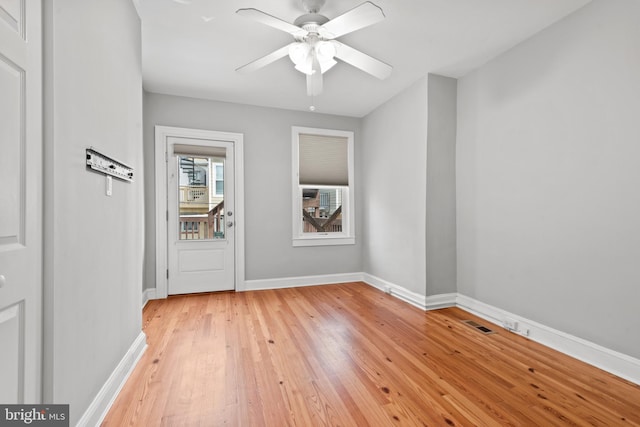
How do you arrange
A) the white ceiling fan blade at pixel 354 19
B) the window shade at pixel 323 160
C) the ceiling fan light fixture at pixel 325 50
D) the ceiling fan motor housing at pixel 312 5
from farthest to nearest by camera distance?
the window shade at pixel 323 160, the ceiling fan light fixture at pixel 325 50, the ceiling fan motor housing at pixel 312 5, the white ceiling fan blade at pixel 354 19

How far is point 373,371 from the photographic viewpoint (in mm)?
2006

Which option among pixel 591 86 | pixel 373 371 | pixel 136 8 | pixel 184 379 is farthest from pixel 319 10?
pixel 184 379

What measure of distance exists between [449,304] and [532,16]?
2803mm

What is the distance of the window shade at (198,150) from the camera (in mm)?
3871

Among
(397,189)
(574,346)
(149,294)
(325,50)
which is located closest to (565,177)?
(574,346)

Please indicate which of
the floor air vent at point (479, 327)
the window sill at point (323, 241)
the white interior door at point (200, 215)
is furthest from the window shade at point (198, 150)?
the floor air vent at point (479, 327)

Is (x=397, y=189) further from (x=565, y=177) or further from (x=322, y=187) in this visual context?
(x=565, y=177)

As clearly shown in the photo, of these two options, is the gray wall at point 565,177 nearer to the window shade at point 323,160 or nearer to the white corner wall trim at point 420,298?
the white corner wall trim at point 420,298

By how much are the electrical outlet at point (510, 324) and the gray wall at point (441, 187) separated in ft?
2.25

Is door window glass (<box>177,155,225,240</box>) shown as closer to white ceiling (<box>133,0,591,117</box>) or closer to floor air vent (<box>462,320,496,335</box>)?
white ceiling (<box>133,0,591,117</box>)

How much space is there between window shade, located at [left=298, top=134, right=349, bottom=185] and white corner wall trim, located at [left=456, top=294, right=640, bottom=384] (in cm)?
265

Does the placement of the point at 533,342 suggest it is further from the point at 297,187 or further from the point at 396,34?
the point at 297,187

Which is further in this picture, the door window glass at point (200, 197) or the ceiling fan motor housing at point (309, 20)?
the door window glass at point (200, 197)

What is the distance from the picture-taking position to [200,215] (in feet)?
13.0
